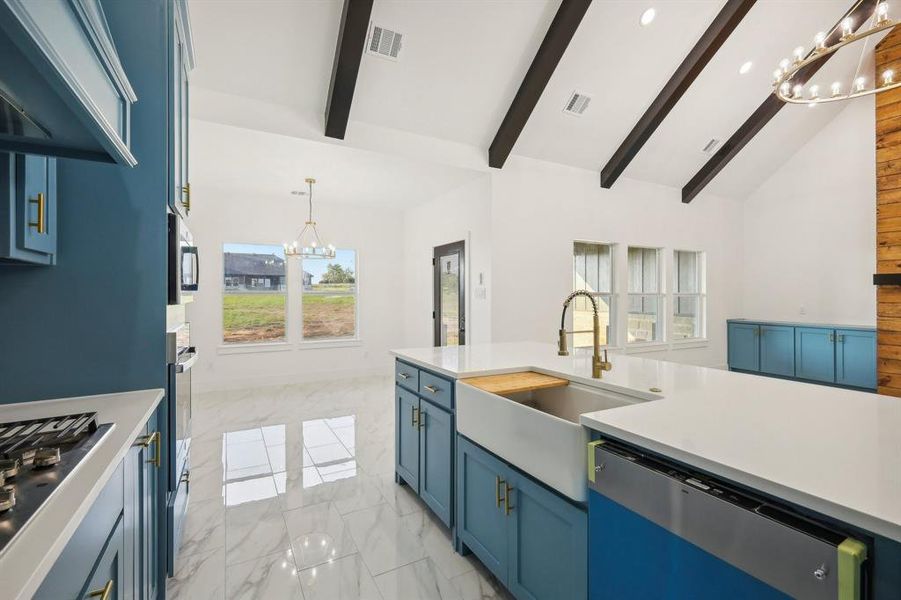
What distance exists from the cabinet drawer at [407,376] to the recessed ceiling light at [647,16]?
3.62 meters

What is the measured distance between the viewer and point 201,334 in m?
5.44

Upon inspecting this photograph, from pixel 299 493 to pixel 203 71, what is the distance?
3394mm

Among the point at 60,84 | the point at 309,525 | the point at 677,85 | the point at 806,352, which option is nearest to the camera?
the point at 60,84

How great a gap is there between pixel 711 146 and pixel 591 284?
2481 millimetres

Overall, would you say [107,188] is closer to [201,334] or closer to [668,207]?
[201,334]

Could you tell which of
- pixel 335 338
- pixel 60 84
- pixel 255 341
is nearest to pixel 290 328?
pixel 255 341

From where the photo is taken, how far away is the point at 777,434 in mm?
1091

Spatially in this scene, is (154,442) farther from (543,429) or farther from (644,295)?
(644,295)

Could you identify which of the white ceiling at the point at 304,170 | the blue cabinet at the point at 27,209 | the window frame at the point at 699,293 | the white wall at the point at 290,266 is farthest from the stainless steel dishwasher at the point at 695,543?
the window frame at the point at 699,293

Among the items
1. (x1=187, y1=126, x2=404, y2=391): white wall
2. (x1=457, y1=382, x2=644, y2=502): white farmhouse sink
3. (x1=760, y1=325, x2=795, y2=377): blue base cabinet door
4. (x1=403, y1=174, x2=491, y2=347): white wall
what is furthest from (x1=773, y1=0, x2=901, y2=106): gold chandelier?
(x1=760, y1=325, x2=795, y2=377): blue base cabinet door

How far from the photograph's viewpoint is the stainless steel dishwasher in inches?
29.5

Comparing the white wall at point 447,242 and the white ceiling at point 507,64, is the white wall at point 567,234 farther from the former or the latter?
the white ceiling at point 507,64

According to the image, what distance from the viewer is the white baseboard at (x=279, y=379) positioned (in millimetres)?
5453

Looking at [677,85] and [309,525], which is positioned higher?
[677,85]
